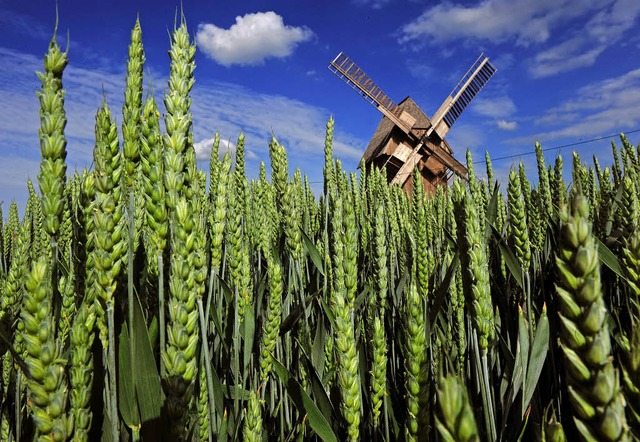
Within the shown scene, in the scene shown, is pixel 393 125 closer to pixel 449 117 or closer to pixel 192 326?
pixel 449 117

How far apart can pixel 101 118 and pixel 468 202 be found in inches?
41.6

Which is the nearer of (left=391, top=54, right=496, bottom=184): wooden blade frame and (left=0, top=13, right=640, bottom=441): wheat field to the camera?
(left=0, top=13, right=640, bottom=441): wheat field

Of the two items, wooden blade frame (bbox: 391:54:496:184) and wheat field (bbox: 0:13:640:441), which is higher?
wooden blade frame (bbox: 391:54:496:184)

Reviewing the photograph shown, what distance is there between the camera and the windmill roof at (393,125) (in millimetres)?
16720

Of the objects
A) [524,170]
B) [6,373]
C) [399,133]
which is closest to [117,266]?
[6,373]

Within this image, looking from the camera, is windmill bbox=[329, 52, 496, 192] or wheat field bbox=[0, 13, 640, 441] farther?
windmill bbox=[329, 52, 496, 192]

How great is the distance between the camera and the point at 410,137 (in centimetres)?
1622

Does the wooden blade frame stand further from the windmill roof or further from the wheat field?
the wheat field

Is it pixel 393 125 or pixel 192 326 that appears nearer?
pixel 192 326

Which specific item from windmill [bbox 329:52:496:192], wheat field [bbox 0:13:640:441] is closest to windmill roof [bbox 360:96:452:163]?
windmill [bbox 329:52:496:192]

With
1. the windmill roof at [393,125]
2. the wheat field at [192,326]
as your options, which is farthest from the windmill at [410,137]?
the wheat field at [192,326]

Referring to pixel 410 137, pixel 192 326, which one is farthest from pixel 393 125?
pixel 192 326

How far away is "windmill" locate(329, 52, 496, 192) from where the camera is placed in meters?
16.2

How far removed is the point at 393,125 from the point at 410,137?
91 cm
